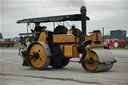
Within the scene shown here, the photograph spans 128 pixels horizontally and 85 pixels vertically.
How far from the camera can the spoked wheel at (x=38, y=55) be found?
1281 cm

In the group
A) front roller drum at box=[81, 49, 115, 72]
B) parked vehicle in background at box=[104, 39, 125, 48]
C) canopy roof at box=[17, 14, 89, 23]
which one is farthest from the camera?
parked vehicle in background at box=[104, 39, 125, 48]

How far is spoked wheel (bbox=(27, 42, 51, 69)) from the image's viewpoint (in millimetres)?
12812

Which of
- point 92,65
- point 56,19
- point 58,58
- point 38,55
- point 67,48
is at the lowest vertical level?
point 92,65

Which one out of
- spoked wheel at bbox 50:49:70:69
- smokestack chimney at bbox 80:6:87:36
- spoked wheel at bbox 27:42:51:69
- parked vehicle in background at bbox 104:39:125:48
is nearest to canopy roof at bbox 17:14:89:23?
smokestack chimney at bbox 80:6:87:36

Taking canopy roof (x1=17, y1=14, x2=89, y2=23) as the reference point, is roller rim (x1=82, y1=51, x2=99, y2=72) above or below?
below

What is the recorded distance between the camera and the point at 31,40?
14141mm

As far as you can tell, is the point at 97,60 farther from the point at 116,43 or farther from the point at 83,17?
the point at 116,43

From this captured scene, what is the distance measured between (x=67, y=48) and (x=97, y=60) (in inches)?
66.1

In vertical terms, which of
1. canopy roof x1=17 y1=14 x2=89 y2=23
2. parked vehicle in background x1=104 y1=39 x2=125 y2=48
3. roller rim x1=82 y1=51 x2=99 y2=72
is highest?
canopy roof x1=17 y1=14 x2=89 y2=23

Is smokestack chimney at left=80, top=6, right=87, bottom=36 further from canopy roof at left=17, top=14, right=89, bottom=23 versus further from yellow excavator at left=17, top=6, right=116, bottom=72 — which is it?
canopy roof at left=17, top=14, right=89, bottom=23

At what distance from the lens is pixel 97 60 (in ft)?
36.8

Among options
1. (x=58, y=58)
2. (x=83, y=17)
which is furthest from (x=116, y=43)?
(x=83, y=17)

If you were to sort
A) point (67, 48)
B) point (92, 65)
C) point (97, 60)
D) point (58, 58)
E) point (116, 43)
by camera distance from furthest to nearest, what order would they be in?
point (116, 43) → point (58, 58) → point (67, 48) → point (92, 65) → point (97, 60)

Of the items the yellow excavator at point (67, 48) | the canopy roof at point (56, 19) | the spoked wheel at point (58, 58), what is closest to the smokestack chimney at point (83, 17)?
the yellow excavator at point (67, 48)
